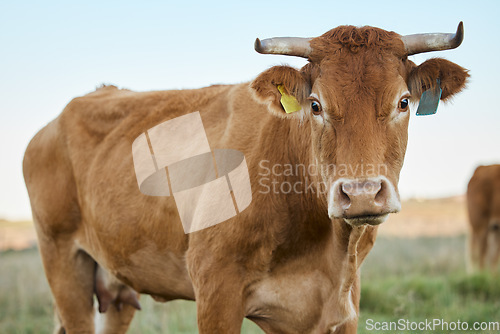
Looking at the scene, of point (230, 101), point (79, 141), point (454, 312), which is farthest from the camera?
point (454, 312)

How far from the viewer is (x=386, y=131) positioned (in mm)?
3109

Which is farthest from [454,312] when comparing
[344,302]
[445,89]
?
[445,89]

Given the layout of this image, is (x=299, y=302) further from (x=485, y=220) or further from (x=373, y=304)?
(x=485, y=220)

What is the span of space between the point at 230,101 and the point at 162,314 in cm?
436

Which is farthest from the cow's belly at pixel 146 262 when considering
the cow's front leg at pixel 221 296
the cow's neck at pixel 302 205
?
the cow's neck at pixel 302 205

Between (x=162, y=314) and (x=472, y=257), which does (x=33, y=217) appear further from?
(x=472, y=257)

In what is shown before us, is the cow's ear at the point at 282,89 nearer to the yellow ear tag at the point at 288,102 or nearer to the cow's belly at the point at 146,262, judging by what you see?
the yellow ear tag at the point at 288,102

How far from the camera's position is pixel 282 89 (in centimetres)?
358

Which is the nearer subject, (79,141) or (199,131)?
(199,131)

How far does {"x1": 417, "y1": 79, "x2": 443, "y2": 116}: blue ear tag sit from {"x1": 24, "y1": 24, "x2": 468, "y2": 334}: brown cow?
5cm

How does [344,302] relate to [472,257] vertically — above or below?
above

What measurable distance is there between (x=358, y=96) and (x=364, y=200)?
2.15 ft

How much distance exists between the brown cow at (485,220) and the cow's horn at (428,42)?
359 inches

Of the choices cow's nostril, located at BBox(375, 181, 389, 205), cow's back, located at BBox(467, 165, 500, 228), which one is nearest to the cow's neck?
cow's nostril, located at BBox(375, 181, 389, 205)
